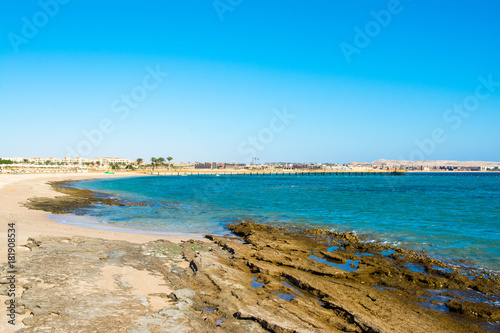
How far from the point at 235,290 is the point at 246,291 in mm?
262

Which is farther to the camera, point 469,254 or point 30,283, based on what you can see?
point 469,254

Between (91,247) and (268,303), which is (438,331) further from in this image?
(91,247)

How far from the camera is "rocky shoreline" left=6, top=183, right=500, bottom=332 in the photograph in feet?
19.7

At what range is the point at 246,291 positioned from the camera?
7.66m

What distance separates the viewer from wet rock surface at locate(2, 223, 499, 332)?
5.98 metres

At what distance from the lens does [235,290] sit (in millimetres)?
7633

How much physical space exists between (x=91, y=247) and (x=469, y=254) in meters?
14.6

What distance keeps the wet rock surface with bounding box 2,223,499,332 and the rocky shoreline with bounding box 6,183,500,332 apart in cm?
2

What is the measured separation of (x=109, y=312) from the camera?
609 centimetres

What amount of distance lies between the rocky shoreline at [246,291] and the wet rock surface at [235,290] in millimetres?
24

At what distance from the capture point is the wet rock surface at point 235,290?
236 inches

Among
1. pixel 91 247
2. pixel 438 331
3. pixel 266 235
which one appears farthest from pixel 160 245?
pixel 438 331

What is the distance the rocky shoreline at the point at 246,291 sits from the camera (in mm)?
6012

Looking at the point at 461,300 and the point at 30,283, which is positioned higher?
the point at 30,283
